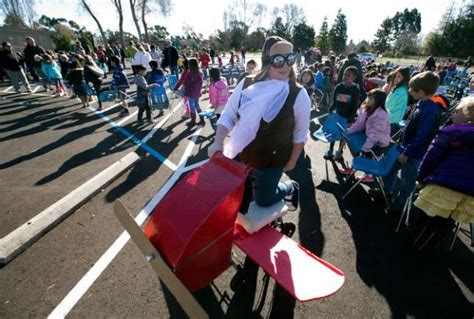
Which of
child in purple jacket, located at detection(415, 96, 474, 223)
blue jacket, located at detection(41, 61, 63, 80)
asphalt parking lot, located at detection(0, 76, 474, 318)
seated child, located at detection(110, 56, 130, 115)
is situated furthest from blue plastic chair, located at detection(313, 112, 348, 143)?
blue jacket, located at detection(41, 61, 63, 80)

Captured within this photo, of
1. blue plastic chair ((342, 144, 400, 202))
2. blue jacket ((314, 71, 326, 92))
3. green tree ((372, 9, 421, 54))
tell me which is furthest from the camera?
green tree ((372, 9, 421, 54))

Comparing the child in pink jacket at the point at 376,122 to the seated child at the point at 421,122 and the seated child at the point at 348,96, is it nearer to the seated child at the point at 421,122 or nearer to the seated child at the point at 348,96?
the seated child at the point at 421,122

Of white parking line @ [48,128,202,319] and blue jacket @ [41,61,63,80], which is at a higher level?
blue jacket @ [41,61,63,80]

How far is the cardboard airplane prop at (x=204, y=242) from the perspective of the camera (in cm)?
164

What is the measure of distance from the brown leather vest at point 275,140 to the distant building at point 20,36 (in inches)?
1855

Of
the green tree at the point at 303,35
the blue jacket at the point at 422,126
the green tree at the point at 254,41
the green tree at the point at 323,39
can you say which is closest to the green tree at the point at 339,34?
the green tree at the point at 323,39

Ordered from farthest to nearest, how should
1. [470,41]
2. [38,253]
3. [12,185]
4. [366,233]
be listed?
[470,41] → [12,185] → [366,233] → [38,253]

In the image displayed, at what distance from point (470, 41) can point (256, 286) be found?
66.0 m

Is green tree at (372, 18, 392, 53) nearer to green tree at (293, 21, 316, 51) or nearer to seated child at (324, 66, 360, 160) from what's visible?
green tree at (293, 21, 316, 51)

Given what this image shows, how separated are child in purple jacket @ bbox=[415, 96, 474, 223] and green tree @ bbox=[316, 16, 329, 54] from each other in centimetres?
6577

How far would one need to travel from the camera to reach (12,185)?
4570 millimetres

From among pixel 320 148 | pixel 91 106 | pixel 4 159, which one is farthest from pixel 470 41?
pixel 4 159

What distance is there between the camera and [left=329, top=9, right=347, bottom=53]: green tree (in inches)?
2586

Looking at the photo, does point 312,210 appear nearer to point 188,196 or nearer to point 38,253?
point 188,196
